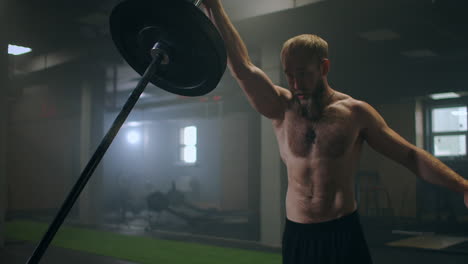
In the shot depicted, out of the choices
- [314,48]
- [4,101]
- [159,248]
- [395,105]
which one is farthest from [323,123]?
[395,105]

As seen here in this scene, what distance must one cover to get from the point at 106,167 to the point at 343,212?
1318cm

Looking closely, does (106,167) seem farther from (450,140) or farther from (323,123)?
(323,123)

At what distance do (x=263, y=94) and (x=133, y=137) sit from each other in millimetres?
15277

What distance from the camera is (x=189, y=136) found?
1473cm

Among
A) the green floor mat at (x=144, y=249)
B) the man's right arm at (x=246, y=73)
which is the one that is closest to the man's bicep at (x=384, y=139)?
the man's right arm at (x=246, y=73)

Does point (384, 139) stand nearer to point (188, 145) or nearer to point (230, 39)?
point (230, 39)

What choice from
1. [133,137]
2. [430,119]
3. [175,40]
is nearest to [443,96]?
[430,119]

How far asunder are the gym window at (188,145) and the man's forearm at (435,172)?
1317cm

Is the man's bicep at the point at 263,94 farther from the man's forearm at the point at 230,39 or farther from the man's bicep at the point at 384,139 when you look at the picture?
the man's bicep at the point at 384,139

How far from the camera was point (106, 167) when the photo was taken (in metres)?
13.8

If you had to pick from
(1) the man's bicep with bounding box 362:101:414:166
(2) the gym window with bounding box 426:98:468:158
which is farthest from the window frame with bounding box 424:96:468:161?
(1) the man's bicep with bounding box 362:101:414:166

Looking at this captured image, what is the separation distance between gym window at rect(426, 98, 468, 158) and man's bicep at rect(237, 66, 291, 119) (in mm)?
7763

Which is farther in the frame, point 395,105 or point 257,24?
point 395,105

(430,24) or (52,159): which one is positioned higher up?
(430,24)
